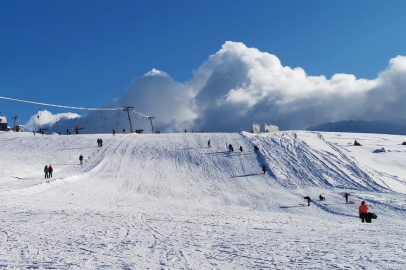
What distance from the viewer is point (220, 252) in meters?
10.7

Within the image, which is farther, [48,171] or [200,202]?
[48,171]

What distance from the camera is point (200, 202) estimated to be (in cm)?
2722

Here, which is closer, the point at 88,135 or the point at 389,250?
the point at 389,250

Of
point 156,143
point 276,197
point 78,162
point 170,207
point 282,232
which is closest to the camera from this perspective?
point 282,232

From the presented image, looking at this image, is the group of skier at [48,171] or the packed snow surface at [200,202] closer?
the packed snow surface at [200,202]

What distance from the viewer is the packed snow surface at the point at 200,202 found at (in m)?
10.3

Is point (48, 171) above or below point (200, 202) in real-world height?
above

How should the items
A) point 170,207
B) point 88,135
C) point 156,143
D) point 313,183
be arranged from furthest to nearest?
point 88,135 → point 156,143 → point 313,183 → point 170,207

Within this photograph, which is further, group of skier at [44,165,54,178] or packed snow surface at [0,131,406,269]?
group of skier at [44,165,54,178]

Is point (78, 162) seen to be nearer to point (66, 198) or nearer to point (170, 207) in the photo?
point (66, 198)

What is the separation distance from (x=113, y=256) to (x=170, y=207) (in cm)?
1350

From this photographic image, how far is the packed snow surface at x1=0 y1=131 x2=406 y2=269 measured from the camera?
33.7 feet

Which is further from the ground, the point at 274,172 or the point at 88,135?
the point at 88,135

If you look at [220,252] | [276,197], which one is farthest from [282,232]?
[276,197]
